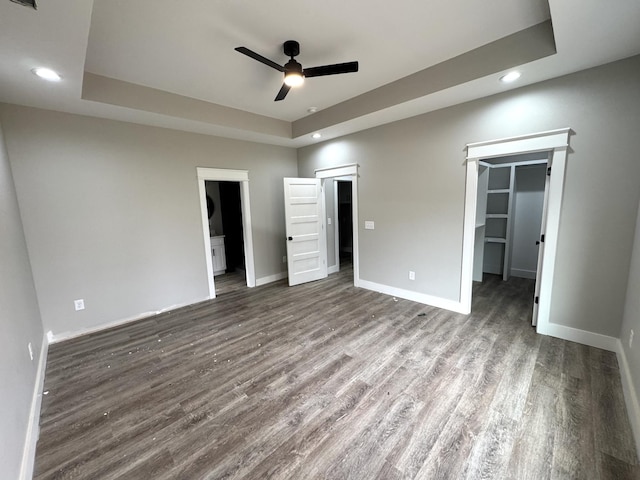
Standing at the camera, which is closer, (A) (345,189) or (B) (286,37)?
(B) (286,37)

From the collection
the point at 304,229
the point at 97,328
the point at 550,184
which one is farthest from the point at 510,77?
the point at 97,328

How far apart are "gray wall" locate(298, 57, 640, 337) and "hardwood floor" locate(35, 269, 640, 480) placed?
60cm

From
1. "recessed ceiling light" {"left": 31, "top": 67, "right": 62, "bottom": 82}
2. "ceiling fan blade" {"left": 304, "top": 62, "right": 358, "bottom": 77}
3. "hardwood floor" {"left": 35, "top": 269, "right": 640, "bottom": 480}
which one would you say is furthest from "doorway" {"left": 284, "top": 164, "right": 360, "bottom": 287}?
"recessed ceiling light" {"left": 31, "top": 67, "right": 62, "bottom": 82}

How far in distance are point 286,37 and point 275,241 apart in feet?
11.3

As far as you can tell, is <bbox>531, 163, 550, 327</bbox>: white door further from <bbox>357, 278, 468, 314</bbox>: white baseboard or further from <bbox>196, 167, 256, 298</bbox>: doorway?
<bbox>196, 167, 256, 298</bbox>: doorway

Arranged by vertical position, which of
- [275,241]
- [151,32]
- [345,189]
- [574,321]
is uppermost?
[151,32]

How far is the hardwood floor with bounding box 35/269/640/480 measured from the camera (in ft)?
5.00

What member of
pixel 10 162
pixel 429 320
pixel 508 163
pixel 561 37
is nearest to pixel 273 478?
pixel 429 320

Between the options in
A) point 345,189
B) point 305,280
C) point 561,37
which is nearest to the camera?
point 561,37

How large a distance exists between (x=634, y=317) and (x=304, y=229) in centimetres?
403

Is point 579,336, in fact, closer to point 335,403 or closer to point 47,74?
point 335,403

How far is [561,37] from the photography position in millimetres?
1920

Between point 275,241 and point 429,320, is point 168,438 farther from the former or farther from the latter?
point 275,241

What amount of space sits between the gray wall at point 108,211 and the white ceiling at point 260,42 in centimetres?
34
